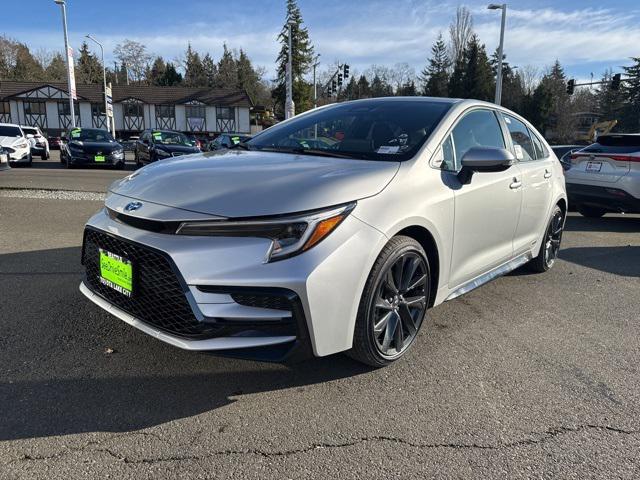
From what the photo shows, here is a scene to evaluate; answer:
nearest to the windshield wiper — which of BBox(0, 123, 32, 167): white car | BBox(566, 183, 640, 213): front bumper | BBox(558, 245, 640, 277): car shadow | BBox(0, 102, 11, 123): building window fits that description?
BBox(558, 245, 640, 277): car shadow

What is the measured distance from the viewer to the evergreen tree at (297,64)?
62.6 meters

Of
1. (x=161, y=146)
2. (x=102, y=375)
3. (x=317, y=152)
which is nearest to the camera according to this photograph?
(x=102, y=375)

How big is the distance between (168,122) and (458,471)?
5825cm

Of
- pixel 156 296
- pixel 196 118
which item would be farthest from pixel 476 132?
pixel 196 118

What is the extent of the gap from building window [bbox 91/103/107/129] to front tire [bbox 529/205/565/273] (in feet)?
184

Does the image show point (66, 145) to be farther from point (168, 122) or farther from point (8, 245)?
point (168, 122)

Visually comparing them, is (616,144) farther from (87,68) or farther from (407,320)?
(87,68)

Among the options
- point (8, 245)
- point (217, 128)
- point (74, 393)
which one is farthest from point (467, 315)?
point (217, 128)

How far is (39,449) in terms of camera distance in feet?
7.36

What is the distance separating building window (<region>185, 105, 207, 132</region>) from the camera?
5553cm

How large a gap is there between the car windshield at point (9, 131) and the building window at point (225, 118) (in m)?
38.3

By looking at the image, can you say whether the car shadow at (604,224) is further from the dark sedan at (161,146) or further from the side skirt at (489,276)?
the dark sedan at (161,146)

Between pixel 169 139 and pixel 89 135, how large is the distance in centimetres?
283

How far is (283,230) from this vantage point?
8.09ft
